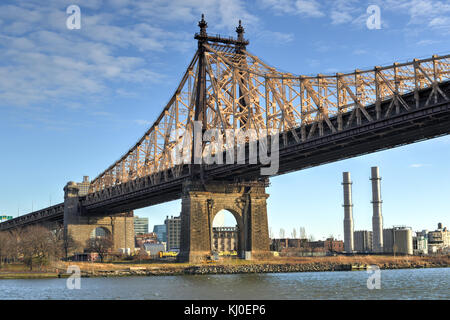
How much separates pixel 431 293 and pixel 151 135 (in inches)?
2557

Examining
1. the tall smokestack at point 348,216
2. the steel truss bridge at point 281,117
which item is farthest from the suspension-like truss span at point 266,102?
the tall smokestack at point 348,216

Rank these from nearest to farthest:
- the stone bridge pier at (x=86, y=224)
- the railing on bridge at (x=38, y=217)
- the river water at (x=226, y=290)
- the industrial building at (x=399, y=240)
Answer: the river water at (x=226, y=290) < the stone bridge pier at (x=86, y=224) < the railing on bridge at (x=38, y=217) < the industrial building at (x=399, y=240)

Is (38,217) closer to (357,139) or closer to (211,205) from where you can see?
(211,205)

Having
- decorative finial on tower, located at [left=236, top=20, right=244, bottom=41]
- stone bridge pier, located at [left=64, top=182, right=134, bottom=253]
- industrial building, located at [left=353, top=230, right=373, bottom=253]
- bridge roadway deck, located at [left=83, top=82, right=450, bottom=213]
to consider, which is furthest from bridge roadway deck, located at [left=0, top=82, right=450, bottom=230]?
industrial building, located at [left=353, top=230, right=373, bottom=253]

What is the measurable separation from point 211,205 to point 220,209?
5.62 feet

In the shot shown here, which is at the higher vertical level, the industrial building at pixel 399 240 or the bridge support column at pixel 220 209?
the bridge support column at pixel 220 209

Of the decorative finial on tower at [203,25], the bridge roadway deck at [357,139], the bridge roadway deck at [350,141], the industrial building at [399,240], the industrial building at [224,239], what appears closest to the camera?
the bridge roadway deck at [357,139]

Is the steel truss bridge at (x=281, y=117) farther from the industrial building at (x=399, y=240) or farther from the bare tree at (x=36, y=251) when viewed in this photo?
the industrial building at (x=399, y=240)

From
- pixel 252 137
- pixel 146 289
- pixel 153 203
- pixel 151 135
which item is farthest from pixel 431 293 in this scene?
pixel 153 203

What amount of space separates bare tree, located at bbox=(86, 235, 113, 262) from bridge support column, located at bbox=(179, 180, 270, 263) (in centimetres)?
2695

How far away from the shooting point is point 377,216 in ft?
481

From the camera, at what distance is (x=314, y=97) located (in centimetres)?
6744

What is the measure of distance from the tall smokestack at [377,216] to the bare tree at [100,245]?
6066cm

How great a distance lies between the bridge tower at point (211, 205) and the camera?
83875 millimetres
